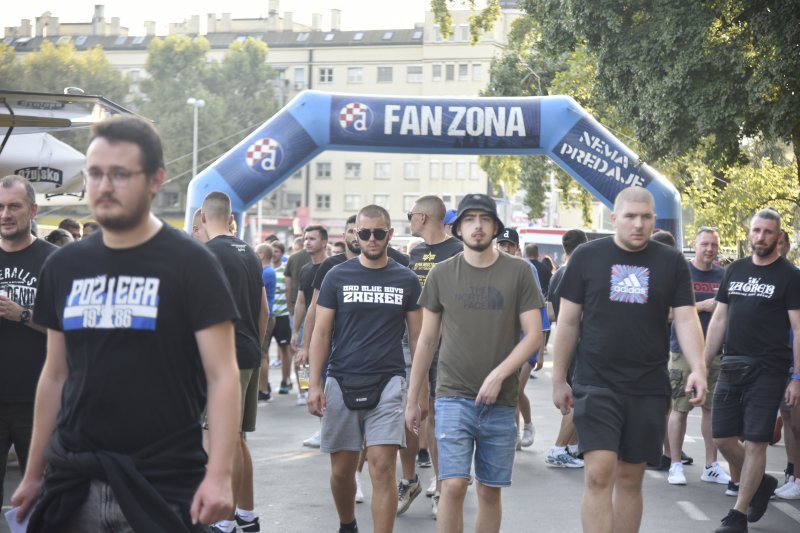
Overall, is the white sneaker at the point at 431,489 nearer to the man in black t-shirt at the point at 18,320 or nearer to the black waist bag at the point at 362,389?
the black waist bag at the point at 362,389

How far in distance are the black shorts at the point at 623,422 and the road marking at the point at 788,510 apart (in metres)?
2.80

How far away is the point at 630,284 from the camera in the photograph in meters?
6.45

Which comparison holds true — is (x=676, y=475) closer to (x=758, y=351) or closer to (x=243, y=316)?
(x=758, y=351)

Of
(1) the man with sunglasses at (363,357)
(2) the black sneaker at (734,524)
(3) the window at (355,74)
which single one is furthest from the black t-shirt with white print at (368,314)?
(3) the window at (355,74)

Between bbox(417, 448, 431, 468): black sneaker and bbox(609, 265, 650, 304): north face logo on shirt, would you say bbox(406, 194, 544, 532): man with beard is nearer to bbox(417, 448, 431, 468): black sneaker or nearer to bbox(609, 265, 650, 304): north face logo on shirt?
bbox(609, 265, 650, 304): north face logo on shirt

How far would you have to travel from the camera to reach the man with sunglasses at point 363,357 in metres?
7.17

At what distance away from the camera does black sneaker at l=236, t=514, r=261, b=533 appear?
7.62 meters

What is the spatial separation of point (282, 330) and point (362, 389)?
400 inches

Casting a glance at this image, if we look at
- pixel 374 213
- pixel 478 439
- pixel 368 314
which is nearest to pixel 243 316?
pixel 368 314

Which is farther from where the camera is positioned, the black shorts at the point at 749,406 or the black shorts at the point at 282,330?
the black shorts at the point at 282,330

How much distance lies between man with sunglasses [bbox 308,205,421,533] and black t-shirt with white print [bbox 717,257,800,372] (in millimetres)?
2492

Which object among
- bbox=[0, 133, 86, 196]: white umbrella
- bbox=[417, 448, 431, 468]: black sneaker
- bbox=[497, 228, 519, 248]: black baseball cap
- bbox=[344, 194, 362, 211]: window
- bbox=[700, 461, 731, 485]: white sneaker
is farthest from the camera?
bbox=[344, 194, 362, 211]: window

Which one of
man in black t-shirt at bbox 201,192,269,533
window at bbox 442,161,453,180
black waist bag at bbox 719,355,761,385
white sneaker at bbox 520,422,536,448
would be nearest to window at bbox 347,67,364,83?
window at bbox 442,161,453,180

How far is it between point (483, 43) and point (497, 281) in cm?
8240
